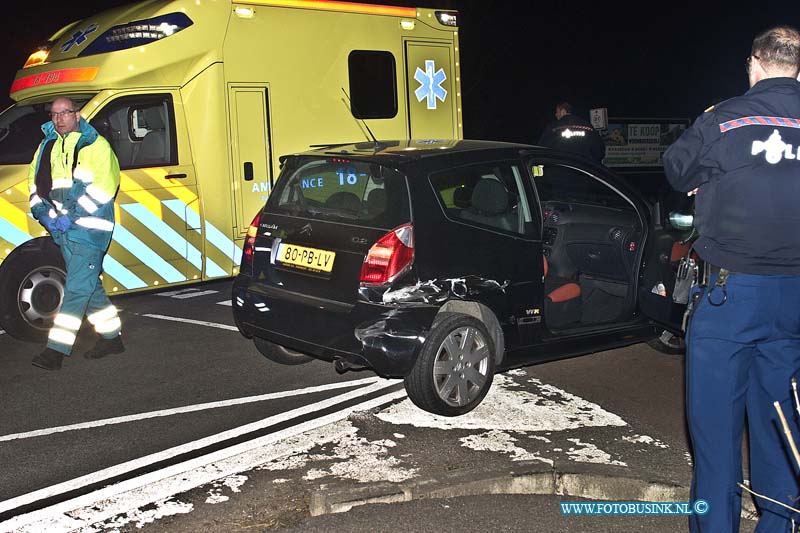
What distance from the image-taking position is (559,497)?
4.40 metres

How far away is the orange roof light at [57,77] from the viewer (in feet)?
26.6

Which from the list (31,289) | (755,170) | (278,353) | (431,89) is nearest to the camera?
(755,170)

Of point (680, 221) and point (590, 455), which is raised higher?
point (680, 221)

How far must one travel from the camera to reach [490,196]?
228 inches

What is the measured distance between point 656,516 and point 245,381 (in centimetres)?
314

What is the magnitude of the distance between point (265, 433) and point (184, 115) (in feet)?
13.1

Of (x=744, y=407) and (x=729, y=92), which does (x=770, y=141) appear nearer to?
(x=744, y=407)

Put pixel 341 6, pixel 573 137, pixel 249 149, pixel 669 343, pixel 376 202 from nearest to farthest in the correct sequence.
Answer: pixel 376 202 → pixel 669 343 → pixel 249 149 → pixel 341 6 → pixel 573 137

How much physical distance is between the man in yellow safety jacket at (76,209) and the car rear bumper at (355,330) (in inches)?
72.5

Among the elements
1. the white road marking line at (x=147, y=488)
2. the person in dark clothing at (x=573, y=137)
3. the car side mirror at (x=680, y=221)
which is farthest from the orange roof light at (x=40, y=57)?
the car side mirror at (x=680, y=221)

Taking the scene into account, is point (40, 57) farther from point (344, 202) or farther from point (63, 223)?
point (344, 202)

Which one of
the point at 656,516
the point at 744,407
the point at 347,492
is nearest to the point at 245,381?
the point at 347,492

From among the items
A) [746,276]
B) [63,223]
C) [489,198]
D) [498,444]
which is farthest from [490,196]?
[63,223]

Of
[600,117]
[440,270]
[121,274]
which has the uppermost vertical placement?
[600,117]
